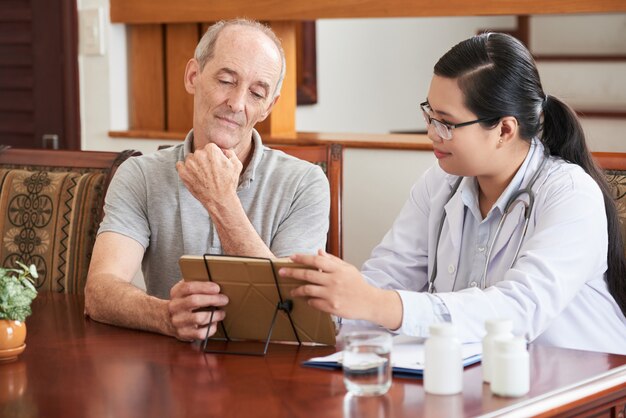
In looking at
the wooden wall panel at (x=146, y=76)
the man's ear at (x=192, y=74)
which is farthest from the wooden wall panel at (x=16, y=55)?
the man's ear at (x=192, y=74)

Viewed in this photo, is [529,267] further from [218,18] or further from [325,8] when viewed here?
[218,18]

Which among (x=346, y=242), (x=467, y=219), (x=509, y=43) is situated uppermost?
(x=509, y=43)

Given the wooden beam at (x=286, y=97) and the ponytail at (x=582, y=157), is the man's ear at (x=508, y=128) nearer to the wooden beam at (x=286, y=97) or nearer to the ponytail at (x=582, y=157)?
the ponytail at (x=582, y=157)

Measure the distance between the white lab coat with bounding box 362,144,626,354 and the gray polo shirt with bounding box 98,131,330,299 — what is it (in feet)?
0.60

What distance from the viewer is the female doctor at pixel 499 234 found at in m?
1.78

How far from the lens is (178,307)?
6.08ft

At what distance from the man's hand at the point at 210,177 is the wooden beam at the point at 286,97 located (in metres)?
1.21

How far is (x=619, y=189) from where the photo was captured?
2.23 m

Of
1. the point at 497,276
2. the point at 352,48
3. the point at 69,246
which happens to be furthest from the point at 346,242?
the point at 352,48

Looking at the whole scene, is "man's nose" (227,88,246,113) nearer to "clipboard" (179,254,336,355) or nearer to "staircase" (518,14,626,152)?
"clipboard" (179,254,336,355)

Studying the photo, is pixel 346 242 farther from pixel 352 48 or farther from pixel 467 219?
pixel 352 48

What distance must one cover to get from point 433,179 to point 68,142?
1.98 m

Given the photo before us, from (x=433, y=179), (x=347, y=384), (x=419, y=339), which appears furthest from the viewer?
(x=433, y=179)

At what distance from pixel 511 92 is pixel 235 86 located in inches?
25.0
